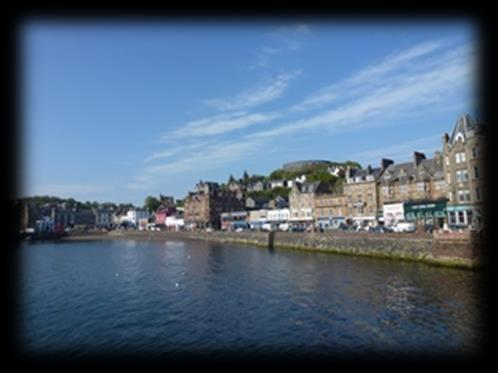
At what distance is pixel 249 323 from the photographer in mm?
15922

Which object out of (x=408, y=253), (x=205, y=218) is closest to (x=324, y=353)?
(x=408, y=253)

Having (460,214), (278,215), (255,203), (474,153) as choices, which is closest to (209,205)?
(255,203)

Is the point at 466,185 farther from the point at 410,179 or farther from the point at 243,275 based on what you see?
the point at 243,275

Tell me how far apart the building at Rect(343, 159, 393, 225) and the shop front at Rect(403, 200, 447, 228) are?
21.0 ft

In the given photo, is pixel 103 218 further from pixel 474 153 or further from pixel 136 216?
pixel 474 153

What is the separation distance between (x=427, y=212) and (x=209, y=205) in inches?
2363

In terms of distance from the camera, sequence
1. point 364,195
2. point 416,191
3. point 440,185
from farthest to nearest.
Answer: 1. point 364,195
2. point 416,191
3. point 440,185

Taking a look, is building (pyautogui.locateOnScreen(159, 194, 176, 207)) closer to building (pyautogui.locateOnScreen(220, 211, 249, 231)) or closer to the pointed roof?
building (pyautogui.locateOnScreen(220, 211, 249, 231))

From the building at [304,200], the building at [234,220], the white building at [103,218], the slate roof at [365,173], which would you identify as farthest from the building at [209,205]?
the white building at [103,218]

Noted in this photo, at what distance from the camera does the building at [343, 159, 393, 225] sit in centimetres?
5462

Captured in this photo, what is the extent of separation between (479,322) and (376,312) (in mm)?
4106

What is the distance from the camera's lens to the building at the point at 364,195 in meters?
54.6

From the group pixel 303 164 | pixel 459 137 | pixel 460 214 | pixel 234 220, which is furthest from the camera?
pixel 303 164

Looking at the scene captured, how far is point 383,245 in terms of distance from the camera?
35594mm
